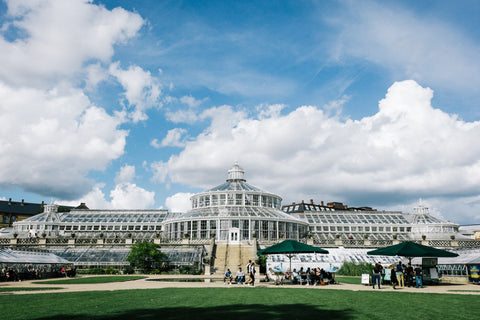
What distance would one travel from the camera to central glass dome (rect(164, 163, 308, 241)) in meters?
51.0

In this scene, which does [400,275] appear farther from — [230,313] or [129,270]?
[129,270]

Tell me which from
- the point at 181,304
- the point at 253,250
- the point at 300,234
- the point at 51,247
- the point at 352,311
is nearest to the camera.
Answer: the point at 352,311

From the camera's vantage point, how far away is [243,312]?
38.0ft

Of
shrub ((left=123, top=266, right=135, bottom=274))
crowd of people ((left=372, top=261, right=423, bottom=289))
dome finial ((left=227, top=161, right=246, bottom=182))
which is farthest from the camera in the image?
dome finial ((left=227, top=161, right=246, bottom=182))

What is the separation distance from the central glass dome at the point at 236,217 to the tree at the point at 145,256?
23.8ft

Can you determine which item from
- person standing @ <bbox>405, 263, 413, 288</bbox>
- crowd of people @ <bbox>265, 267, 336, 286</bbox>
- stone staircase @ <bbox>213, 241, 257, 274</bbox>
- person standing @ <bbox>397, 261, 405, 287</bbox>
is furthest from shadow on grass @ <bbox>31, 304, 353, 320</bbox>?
stone staircase @ <bbox>213, 241, 257, 274</bbox>

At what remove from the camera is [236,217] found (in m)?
50.9

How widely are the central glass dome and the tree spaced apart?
23.8 ft

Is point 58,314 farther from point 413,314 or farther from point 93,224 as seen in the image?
point 93,224

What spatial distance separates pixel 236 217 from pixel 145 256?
1525cm

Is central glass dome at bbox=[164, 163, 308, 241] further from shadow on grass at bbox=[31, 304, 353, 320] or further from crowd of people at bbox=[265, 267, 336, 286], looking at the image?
shadow on grass at bbox=[31, 304, 353, 320]

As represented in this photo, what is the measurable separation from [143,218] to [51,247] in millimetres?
19739

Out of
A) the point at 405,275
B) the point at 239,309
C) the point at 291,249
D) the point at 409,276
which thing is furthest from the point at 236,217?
the point at 239,309

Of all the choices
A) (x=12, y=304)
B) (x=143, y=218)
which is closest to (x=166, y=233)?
(x=143, y=218)
